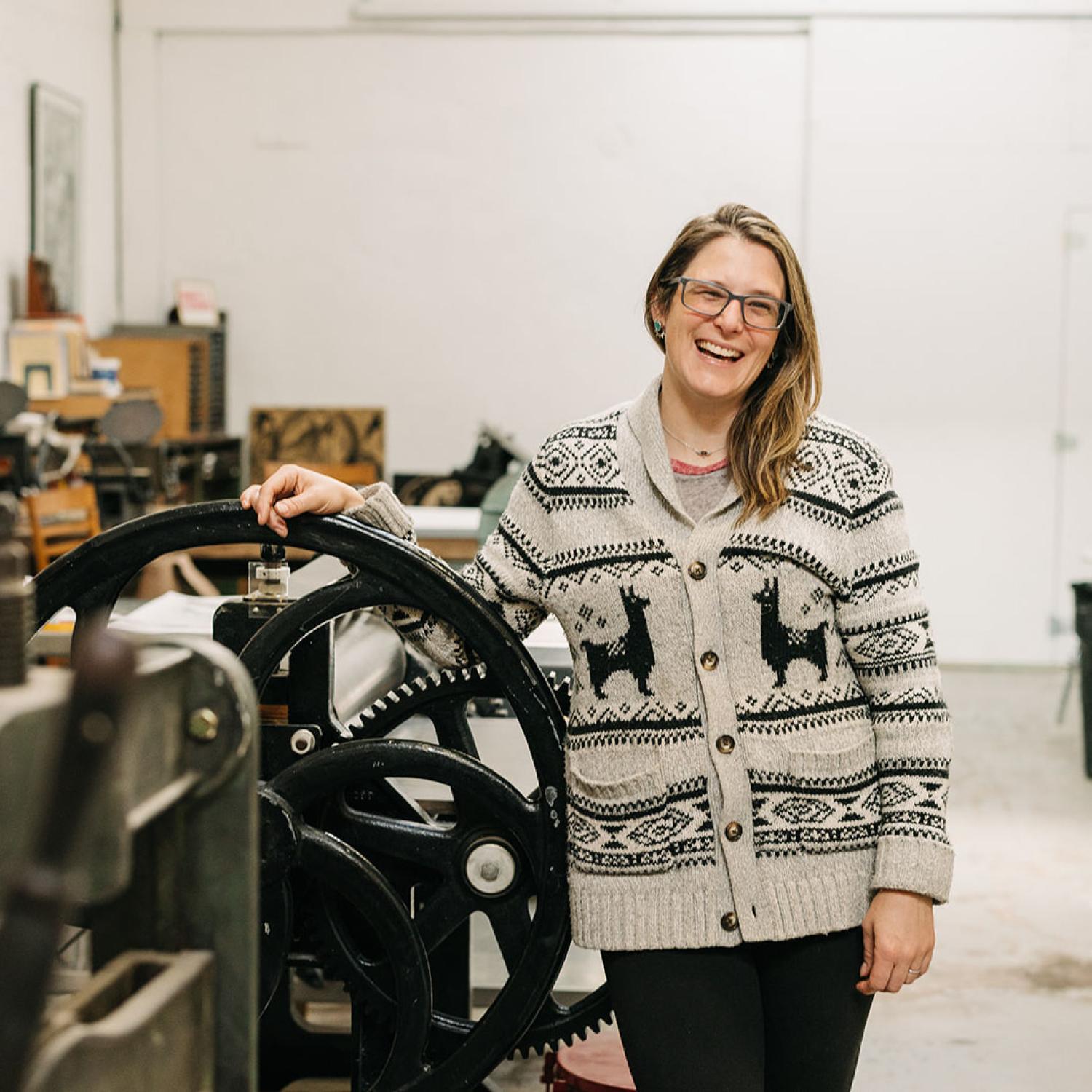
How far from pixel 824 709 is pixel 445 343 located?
5.78m

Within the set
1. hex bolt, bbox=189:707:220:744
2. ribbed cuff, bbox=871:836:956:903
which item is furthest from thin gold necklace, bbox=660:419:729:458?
hex bolt, bbox=189:707:220:744

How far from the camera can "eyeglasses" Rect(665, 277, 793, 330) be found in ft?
4.91

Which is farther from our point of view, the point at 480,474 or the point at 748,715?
the point at 480,474

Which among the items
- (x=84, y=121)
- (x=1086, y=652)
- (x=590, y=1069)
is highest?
(x=84, y=121)

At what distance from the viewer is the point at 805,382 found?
154 cm

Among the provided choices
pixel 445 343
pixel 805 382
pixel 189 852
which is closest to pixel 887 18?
pixel 445 343

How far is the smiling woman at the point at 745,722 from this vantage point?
1429mm

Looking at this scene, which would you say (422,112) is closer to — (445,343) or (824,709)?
(445,343)

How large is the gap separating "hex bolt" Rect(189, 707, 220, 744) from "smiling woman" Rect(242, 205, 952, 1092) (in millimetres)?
722

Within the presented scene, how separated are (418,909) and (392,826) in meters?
0.13

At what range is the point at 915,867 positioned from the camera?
4.68 feet

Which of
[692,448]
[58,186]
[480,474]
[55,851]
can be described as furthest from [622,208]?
[55,851]

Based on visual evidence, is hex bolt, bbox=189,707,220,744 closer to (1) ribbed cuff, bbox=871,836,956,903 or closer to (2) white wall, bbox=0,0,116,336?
(1) ribbed cuff, bbox=871,836,956,903

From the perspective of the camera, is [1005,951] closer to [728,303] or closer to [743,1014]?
[743,1014]
